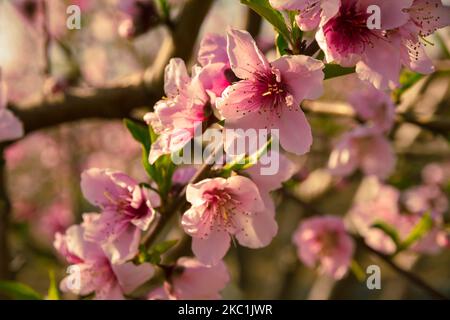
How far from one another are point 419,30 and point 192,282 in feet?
A: 2.47

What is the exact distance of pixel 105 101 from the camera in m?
1.92

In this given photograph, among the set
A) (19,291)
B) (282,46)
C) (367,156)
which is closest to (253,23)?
(367,156)

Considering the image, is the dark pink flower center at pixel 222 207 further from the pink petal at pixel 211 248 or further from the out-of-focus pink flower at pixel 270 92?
the out-of-focus pink flower at pixel 270 92

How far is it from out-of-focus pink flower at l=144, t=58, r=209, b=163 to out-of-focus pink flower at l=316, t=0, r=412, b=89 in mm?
265

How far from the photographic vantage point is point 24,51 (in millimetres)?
7070

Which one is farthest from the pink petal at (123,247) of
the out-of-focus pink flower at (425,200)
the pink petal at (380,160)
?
the out-of-focus pink flower at (425,200)

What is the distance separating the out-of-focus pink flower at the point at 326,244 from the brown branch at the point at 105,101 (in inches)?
35.6

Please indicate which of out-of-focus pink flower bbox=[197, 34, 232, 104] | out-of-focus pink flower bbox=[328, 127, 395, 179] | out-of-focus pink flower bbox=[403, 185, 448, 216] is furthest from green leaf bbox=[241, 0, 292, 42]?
out-of-focus pink flower bbox=[403, 185, 448, 216]

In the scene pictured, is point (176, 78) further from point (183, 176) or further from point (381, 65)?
point (381, 65)

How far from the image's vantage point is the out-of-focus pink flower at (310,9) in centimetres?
81

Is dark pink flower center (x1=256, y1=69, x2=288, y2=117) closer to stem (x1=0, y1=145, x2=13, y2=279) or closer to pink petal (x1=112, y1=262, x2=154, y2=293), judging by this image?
pink petal (x1=112, y1=262, x2=154, y2=293)

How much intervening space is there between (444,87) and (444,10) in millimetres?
2382
